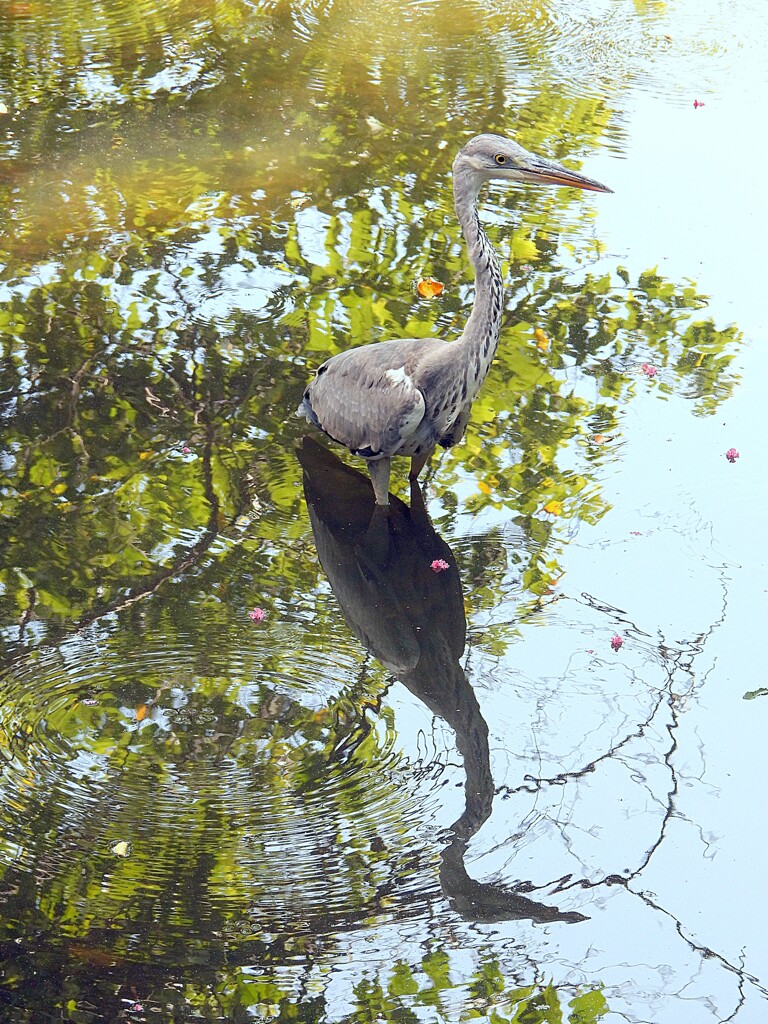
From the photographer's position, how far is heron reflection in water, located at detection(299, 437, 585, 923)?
410 centimetres

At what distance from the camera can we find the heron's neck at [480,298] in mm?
5070

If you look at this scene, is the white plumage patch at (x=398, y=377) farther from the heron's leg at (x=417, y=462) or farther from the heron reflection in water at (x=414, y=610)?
the heron reflection in water at (x=414, y=610)

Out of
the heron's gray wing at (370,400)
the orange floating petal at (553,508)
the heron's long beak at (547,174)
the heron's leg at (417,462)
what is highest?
the heron's long beak at (547,174)

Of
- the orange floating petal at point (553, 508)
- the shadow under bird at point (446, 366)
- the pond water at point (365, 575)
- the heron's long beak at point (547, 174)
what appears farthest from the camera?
the orange floating petal at point (553, 508)

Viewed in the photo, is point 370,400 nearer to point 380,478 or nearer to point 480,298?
point 380,478

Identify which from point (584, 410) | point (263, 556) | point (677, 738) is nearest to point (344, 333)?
point (584, 410)

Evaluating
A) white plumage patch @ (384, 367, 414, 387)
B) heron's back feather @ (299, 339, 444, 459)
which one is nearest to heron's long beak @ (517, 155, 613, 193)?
heron's back feather @ (299, 339, 444, 459)

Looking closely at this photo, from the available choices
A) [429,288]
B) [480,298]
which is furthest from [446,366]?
[429,288]

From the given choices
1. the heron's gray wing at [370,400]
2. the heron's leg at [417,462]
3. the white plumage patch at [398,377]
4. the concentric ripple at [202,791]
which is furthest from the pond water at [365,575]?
the white plumage patch at [398,377]

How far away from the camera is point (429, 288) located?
23.8 ft

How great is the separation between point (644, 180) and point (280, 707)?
5597mm

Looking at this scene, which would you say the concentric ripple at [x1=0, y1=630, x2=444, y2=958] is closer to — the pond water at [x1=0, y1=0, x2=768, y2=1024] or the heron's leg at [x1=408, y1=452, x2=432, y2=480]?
the pond water at [x1=0, y1=0, x2=768, y2=1024]

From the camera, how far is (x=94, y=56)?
31.9 ft

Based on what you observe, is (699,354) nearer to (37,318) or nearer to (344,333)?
(344,333)
